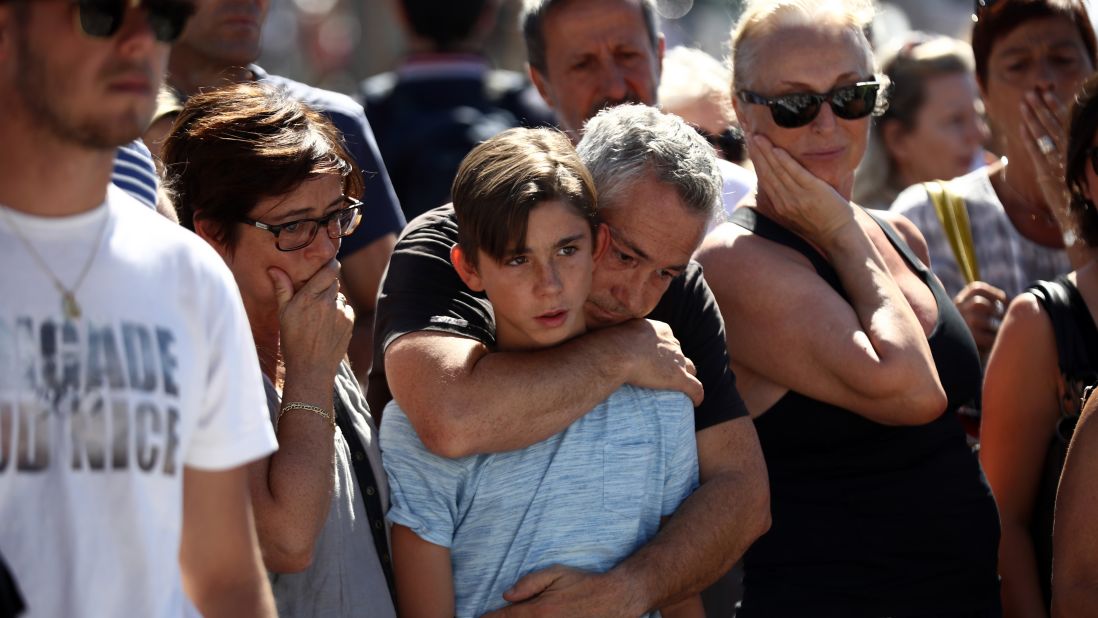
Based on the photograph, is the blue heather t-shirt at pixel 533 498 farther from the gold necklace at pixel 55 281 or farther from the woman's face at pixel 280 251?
the gold necklace at pixel 55 281

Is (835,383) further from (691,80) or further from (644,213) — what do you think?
(691,80)

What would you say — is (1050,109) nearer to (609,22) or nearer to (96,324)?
(609,22)

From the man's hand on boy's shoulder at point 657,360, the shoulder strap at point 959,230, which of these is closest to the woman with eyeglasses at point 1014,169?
the shoulder strap at point 959,230

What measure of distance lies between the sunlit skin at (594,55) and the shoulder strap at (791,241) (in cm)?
102

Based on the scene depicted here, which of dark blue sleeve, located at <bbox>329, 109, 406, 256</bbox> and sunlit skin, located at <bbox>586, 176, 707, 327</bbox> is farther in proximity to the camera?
dark blue sleeve, located at <bbox>329, 109, 406, 256</bbox>

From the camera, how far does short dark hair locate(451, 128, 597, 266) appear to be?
2.73 meters

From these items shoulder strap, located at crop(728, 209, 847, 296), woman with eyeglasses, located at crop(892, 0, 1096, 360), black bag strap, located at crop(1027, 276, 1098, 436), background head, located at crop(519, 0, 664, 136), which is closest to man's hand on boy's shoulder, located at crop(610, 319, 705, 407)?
shoulder strap, located at crop(728, 209, 847, 296)

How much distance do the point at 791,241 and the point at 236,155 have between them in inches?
53.6

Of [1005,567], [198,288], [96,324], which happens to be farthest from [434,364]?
[1005,567]

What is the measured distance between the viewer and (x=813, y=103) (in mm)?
3441

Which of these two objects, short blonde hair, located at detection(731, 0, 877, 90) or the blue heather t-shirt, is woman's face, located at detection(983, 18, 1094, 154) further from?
the blue heather t-shirt

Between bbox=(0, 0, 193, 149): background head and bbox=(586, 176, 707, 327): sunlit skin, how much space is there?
4.11 feet

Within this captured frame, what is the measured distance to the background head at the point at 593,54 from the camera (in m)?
4.32

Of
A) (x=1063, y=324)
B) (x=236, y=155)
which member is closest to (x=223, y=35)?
(x=236, y=155)
